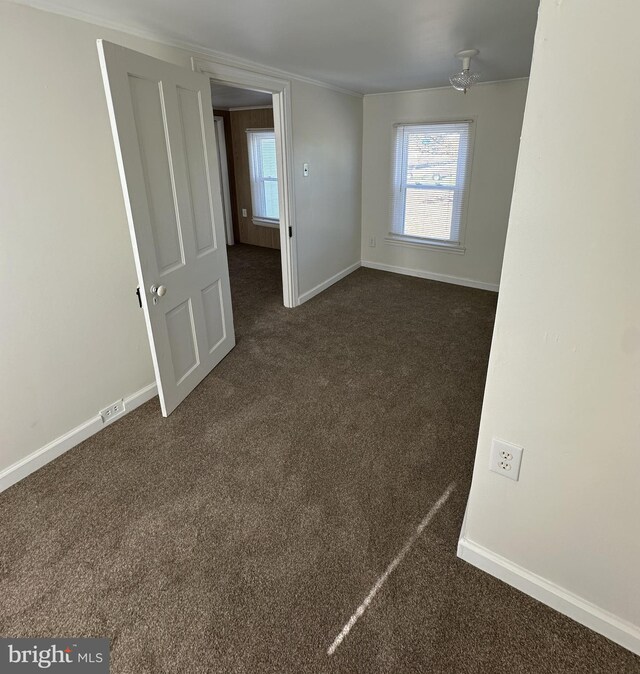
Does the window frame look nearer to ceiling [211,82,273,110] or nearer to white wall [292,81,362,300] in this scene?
white wall [292,81,362,300]

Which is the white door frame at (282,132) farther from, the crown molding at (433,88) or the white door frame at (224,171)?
the white door frame at (224,171)

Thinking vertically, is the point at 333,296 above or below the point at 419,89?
below

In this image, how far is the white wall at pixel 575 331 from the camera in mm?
972

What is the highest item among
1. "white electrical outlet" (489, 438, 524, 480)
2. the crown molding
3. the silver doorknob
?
the crown molding

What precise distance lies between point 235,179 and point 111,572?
6.26 metres

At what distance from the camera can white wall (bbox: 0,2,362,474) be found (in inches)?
72.9

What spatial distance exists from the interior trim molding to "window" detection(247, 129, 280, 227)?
8.33ft

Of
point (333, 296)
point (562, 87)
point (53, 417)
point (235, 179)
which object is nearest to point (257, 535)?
point (53, 417)

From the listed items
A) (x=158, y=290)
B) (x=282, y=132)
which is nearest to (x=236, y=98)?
(x=282, y=132)

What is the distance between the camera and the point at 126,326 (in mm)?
2520

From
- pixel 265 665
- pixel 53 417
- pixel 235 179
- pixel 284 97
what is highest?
pixel 284 97

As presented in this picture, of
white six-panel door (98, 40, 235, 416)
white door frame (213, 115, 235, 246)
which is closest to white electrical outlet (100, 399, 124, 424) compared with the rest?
white six-panel door (98, 40, 235, 416)

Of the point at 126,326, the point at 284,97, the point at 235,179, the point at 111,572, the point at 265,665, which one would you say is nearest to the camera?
the point at 265,665

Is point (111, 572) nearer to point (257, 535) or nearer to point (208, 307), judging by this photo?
point (257, 535)
